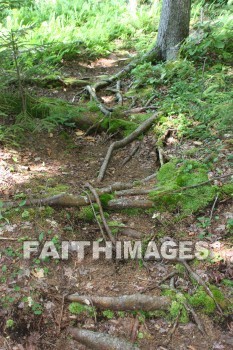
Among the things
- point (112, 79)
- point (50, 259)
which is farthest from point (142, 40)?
point (50, 259)

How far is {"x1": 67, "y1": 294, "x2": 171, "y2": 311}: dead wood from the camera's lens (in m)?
3.89

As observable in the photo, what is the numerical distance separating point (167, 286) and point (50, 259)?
1.40 m

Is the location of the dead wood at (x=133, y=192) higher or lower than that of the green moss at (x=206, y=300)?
higher

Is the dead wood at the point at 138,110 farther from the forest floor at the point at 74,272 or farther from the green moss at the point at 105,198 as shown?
the green moss at the point at 105,198

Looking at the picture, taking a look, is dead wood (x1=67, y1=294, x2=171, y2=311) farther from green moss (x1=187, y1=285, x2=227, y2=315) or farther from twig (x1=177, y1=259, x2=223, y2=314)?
twig (x1=177, y1=259, x2=223, y2=314)

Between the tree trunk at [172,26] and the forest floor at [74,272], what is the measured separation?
14.6ft

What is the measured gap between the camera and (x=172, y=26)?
374 inches

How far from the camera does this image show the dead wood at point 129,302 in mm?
3887

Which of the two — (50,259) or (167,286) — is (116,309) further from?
(50,259)

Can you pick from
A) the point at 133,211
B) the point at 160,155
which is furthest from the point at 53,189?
the point at 160,155

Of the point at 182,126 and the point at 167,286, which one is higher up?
the point at 182,126

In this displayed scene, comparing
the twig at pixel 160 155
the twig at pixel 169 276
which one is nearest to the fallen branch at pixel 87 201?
the twig at pixel 160 155

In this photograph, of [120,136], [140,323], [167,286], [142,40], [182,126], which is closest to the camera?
[140,323]

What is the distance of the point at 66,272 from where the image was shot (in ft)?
14.0
